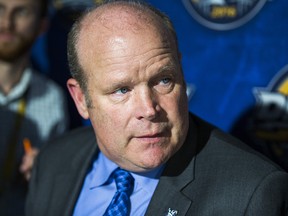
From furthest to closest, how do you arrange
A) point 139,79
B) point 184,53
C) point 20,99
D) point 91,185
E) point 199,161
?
point 20,99 → point 184,53 → point 91,185 → point 199,161 → point 139,79

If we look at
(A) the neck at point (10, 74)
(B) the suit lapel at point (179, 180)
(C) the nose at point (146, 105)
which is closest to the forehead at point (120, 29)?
(C) the nose at point (146, 105)

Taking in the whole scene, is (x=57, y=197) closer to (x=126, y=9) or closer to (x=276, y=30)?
(x=126, y=9)

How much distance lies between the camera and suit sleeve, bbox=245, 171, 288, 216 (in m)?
1.27

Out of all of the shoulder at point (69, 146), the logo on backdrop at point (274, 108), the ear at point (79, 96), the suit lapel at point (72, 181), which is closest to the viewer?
the ear at point (79, 96)

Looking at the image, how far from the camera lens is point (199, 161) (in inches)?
57.0

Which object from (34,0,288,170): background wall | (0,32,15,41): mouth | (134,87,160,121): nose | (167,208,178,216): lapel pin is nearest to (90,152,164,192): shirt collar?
(167,208,178,216): lapel pin

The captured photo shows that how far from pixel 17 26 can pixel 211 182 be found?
1187 millimetres

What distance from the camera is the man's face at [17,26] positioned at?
2.19 meters

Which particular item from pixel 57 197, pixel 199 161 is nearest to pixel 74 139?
pixel 57 197

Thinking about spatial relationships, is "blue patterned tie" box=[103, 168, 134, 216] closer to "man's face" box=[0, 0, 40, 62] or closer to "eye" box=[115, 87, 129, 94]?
"eye" box=[115, 87, 129, 94]

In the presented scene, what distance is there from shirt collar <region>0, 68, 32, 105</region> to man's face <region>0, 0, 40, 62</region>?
10 centimetres

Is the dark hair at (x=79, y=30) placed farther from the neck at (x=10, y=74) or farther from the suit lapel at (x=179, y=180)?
the neck at (x=10, y=74)

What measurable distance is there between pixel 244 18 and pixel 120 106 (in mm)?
820

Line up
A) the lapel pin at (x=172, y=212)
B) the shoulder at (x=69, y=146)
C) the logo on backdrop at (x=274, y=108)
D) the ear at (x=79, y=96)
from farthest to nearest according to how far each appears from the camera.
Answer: the logo on backdrop at (x=274, y=108) → the shoulder at (x=69, y=146) → the ear at (x=79, y=96) → the lapel pin at (x=172, y=212)
